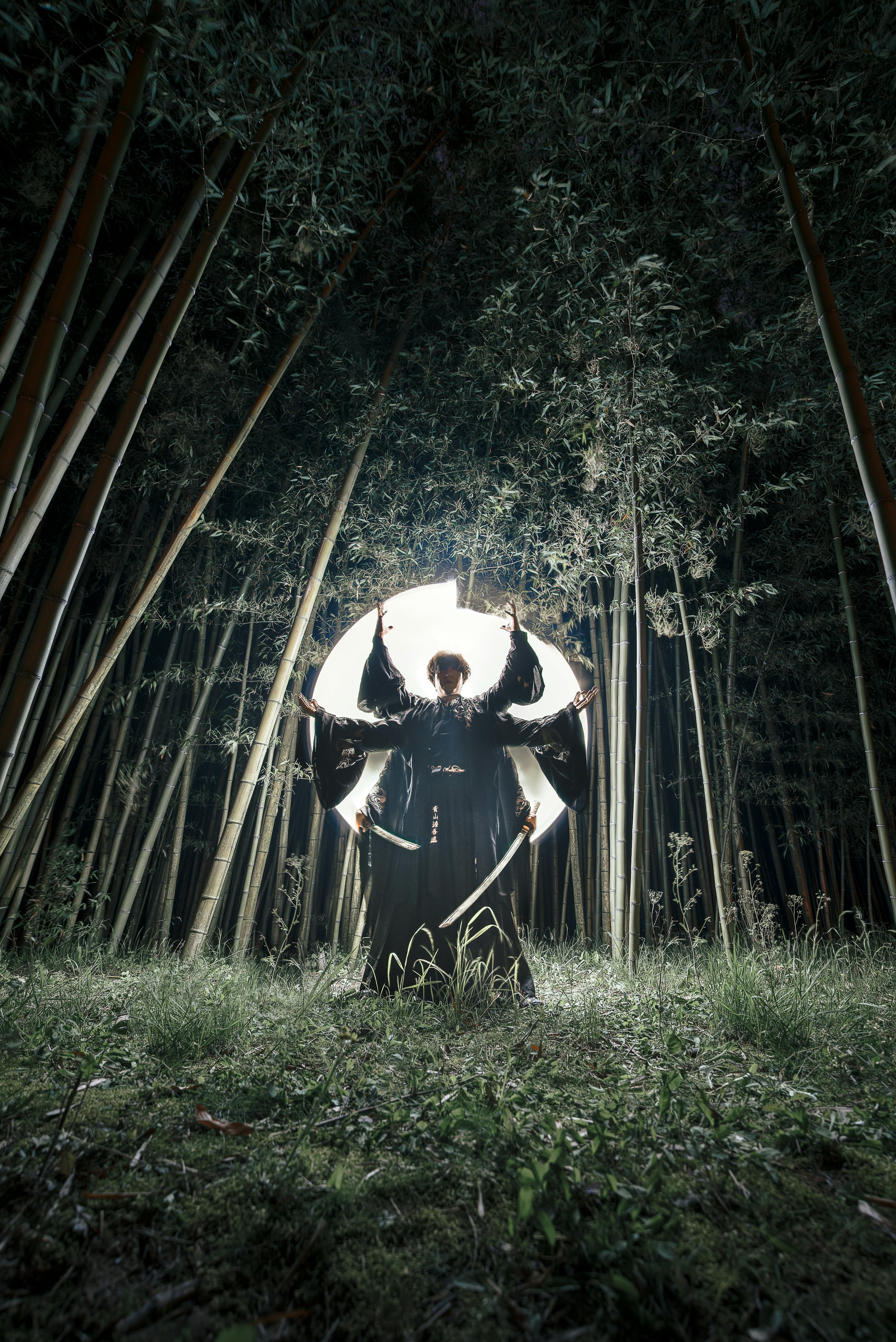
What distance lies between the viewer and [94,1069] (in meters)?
1.76

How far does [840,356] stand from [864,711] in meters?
2.58

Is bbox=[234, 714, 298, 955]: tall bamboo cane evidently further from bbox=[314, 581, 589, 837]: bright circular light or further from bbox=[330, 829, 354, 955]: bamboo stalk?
bbox=[314, 581, 589, 837]: bright circular light

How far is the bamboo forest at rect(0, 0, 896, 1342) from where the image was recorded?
1128 millimetres

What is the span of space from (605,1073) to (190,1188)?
1.29 m

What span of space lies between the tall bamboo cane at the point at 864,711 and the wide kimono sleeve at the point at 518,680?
7.06 feet

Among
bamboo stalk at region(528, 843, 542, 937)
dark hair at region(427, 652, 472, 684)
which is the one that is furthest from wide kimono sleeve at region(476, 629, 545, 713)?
bamboo stalk at region(528, 843, 542, 937)

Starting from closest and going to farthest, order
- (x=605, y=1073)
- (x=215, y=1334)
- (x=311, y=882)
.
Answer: (x=215, y=1334), (x=605, y=1073), (x=311, y=882)

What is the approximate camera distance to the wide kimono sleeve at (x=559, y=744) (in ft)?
10.7

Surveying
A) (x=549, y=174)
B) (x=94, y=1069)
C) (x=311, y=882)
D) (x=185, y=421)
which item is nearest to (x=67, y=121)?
(x=185, y=421)

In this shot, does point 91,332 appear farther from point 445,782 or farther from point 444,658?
point 445,782

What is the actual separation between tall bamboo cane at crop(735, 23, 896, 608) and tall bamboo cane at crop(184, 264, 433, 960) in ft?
7.61

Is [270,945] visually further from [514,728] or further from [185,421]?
[185,421]

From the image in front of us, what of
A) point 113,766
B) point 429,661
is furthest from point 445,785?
point 113,766

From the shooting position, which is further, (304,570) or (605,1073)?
(304,570)
